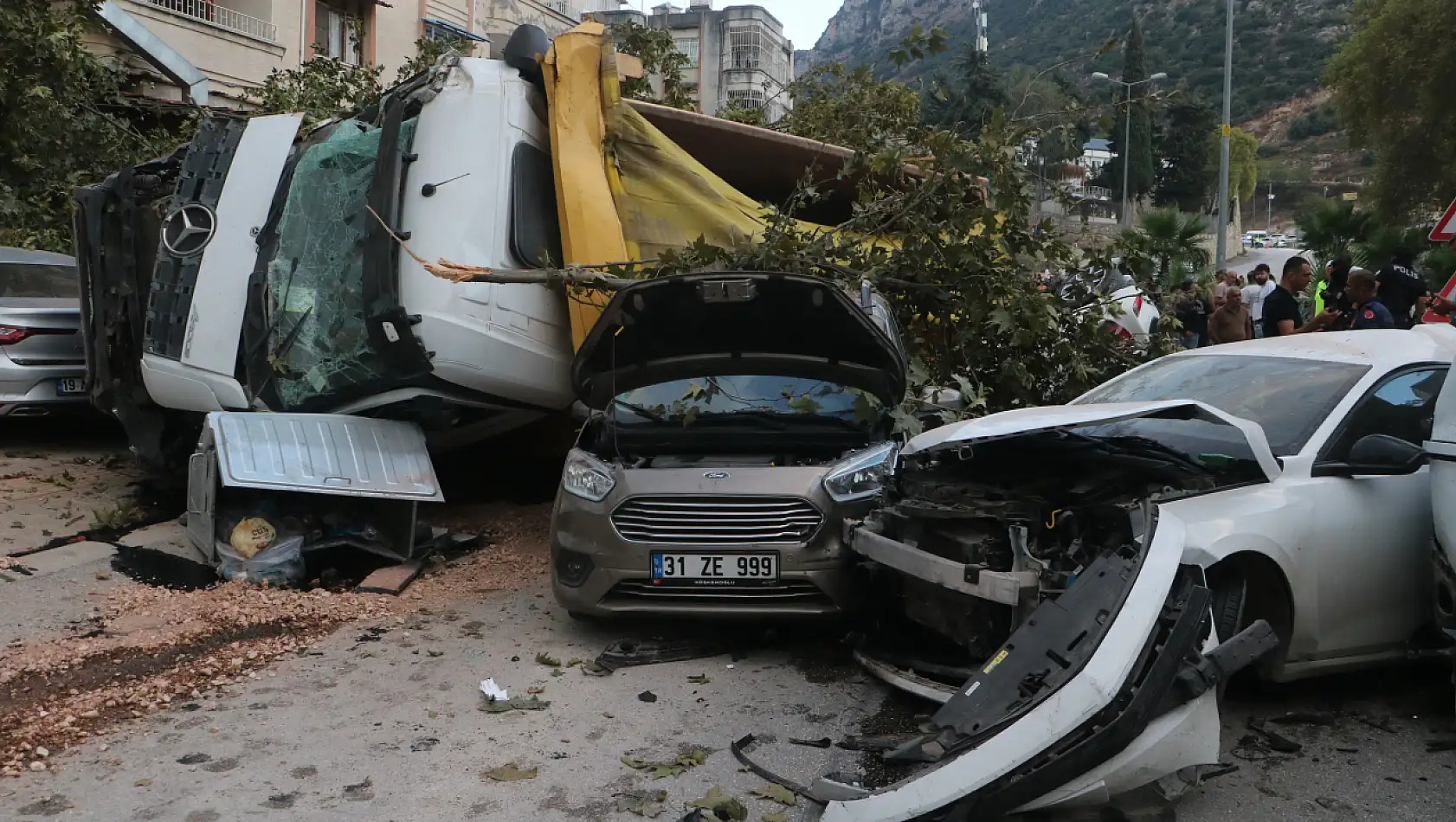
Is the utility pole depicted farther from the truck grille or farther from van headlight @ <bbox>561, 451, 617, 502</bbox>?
van headlight @ <bbox>561, 451, 617, 502</bbox>

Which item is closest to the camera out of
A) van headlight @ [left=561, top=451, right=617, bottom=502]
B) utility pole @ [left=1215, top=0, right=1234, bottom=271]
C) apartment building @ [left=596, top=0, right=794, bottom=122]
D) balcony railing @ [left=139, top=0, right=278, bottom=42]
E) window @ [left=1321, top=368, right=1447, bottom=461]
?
window @ [left=1321, top=368, right=1447, bottom=461]

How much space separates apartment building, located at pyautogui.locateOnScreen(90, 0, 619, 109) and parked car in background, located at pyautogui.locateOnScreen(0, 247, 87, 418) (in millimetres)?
3158

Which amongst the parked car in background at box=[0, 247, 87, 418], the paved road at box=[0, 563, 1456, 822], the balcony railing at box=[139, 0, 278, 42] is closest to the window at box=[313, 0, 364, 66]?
the balcony railing at box=[139, 0, 278, 42]

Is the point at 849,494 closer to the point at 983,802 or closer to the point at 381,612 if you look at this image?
the point at 983,802

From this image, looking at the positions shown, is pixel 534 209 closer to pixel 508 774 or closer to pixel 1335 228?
pixel 508 774

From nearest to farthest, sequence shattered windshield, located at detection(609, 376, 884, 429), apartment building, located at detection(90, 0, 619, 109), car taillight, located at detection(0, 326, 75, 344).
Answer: shattered windshield, located at detection(609, 376, 884, 429)
car taillight, located at detection(0, 326, 75, 344)
apartment building, located at detection(90, 0, 619, 109)

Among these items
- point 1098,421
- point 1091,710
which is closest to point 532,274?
point 1098,421

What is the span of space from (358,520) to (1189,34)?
110 metres

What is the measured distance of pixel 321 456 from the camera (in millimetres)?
6281

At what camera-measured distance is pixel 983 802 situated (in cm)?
304

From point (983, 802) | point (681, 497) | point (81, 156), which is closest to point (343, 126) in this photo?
point (681, 497)

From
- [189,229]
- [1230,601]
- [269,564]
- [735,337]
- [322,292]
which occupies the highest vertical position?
[189,229]

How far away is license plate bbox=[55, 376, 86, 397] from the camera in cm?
907

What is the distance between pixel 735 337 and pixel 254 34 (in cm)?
1939
